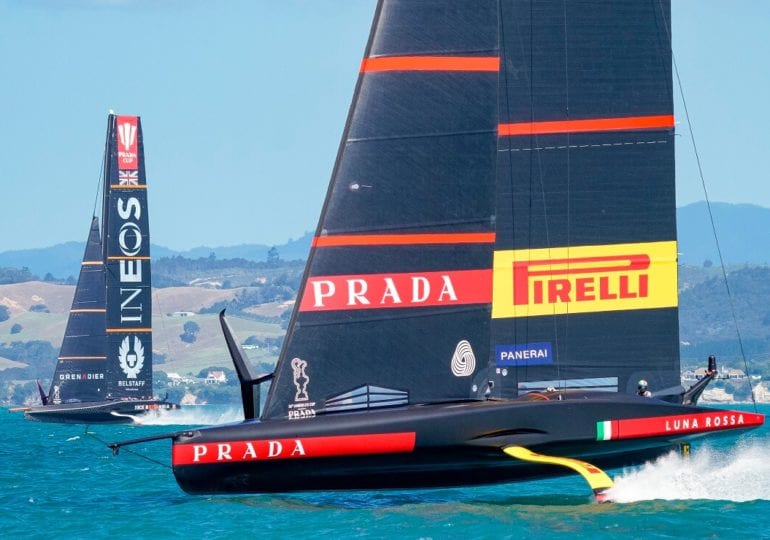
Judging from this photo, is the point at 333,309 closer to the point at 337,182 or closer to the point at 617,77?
the point at 337,182

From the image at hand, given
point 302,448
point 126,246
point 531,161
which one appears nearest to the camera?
point 302,448

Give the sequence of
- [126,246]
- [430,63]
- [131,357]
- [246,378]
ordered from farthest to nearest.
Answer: [131,357] → [126,246] → [246,378] → [430,63]

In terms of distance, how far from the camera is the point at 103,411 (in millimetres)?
57031

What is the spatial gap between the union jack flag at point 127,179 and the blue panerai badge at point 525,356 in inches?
1306

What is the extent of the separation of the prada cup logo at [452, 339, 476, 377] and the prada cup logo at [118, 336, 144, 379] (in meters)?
36.5

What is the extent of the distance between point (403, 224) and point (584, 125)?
444cm

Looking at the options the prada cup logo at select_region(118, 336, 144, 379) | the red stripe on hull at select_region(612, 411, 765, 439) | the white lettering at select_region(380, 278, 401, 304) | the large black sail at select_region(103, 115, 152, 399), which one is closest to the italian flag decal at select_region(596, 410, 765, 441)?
the red stripe on hull at select_region(612, 411, 765, 439)

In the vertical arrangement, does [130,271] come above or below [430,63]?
below

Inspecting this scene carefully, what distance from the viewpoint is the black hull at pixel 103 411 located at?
56969mm

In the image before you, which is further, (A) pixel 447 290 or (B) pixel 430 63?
(A) pixel 447 290

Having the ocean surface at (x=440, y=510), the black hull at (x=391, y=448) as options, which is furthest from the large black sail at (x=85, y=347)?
the black hull at (x=391, y=448)

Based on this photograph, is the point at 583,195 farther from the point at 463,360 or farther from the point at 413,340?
the point at 413,340

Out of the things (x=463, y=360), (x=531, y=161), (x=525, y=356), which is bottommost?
(x=463, y=360)

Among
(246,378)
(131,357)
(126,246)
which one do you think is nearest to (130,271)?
(126,246)
